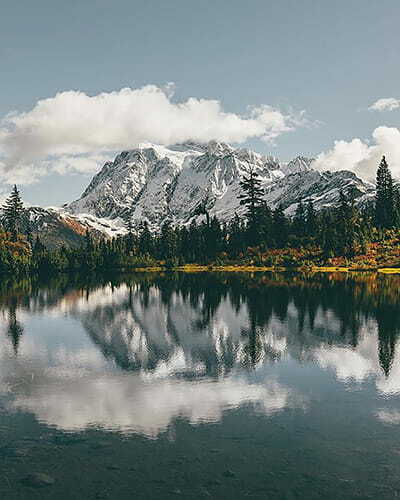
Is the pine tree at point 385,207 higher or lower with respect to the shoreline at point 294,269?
higher

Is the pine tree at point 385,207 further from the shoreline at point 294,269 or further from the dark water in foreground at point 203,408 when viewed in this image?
the dark water in foreground at point 203,408

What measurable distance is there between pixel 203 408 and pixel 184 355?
15.3m

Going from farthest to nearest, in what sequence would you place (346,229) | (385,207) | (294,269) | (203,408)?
(385,207) < (346,229) < (294,269) < (203,408)

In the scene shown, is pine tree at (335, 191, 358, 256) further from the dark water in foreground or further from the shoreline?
the dark water in foreground

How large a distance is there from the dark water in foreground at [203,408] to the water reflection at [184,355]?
175 mm

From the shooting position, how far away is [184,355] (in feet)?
149

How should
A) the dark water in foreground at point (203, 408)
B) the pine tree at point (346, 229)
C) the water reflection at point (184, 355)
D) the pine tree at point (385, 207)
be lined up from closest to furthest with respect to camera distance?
the dark water in foreground at point (203, 408)
the water reflection at point (184, 355)
the pine tree at point (346, 229)
the pine tree at point (385, 207)

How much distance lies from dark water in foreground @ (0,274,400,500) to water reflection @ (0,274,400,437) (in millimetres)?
175

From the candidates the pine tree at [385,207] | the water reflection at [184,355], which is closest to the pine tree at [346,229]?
the pine tree at [385,207]

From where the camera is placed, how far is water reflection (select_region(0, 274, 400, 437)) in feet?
101

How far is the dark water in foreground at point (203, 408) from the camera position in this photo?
20969 millimetres

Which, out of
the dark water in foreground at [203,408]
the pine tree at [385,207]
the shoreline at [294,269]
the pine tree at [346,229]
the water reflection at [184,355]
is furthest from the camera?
the pine tree at [385,207]

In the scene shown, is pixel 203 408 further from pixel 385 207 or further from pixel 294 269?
pixel 385 207

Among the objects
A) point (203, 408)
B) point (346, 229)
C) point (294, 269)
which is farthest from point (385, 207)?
point (203, 408)
